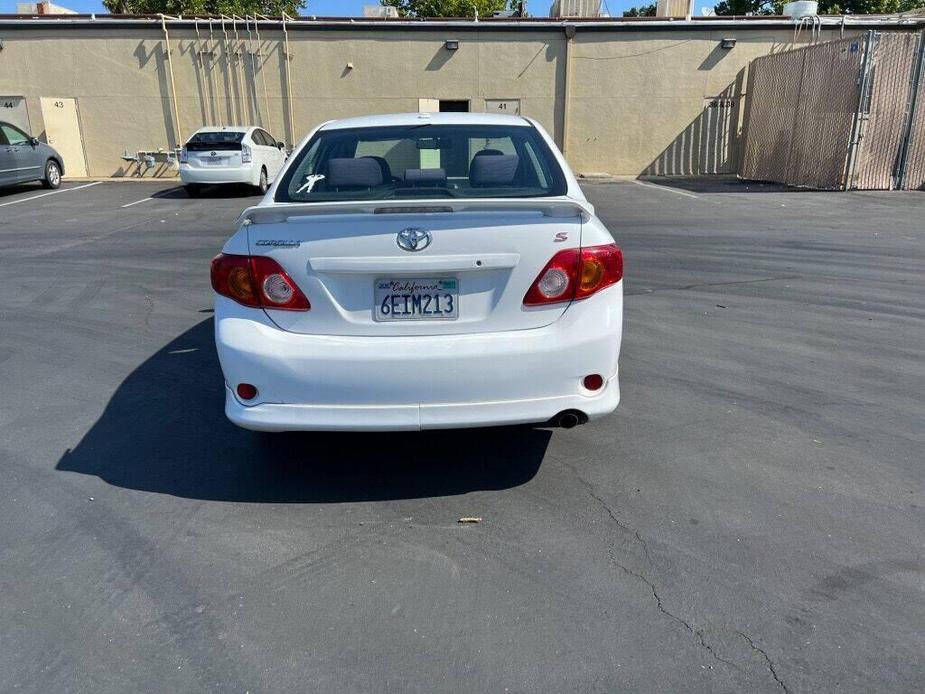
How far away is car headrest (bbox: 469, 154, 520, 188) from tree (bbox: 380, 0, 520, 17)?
4078 cm

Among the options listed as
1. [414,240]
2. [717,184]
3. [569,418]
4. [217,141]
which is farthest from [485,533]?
[717,184]

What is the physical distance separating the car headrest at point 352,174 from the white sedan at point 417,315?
2.51 ft

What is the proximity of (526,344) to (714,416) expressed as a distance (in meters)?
1.74

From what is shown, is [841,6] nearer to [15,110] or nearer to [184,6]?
[184,6]

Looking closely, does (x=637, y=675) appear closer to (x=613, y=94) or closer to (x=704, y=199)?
(x=704, y=199)

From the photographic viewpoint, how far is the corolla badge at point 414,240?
3064 mm

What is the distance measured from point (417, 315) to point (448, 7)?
44166 millimetres

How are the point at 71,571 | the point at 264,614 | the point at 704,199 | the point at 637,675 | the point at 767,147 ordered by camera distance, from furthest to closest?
the point at 767,147
the point at 704,199
the point at 71,571
the point at 264,614
the point at 637,675

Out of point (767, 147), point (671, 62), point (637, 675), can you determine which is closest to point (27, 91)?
point (671, 62)

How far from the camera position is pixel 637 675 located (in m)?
2.33

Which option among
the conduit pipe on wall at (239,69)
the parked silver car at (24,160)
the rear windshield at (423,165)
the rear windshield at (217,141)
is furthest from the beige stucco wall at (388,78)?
the rear windshield at (423,165)

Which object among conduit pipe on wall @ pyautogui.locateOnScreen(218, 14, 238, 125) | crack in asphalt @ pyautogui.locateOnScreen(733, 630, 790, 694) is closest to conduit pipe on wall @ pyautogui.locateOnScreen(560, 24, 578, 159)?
conduit pipe on wall @ pyautogui.locateOnScreen(218, 14, 238, 125)

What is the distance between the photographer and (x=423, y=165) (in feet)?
14.0

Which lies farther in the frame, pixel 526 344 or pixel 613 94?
pixel 613 94
